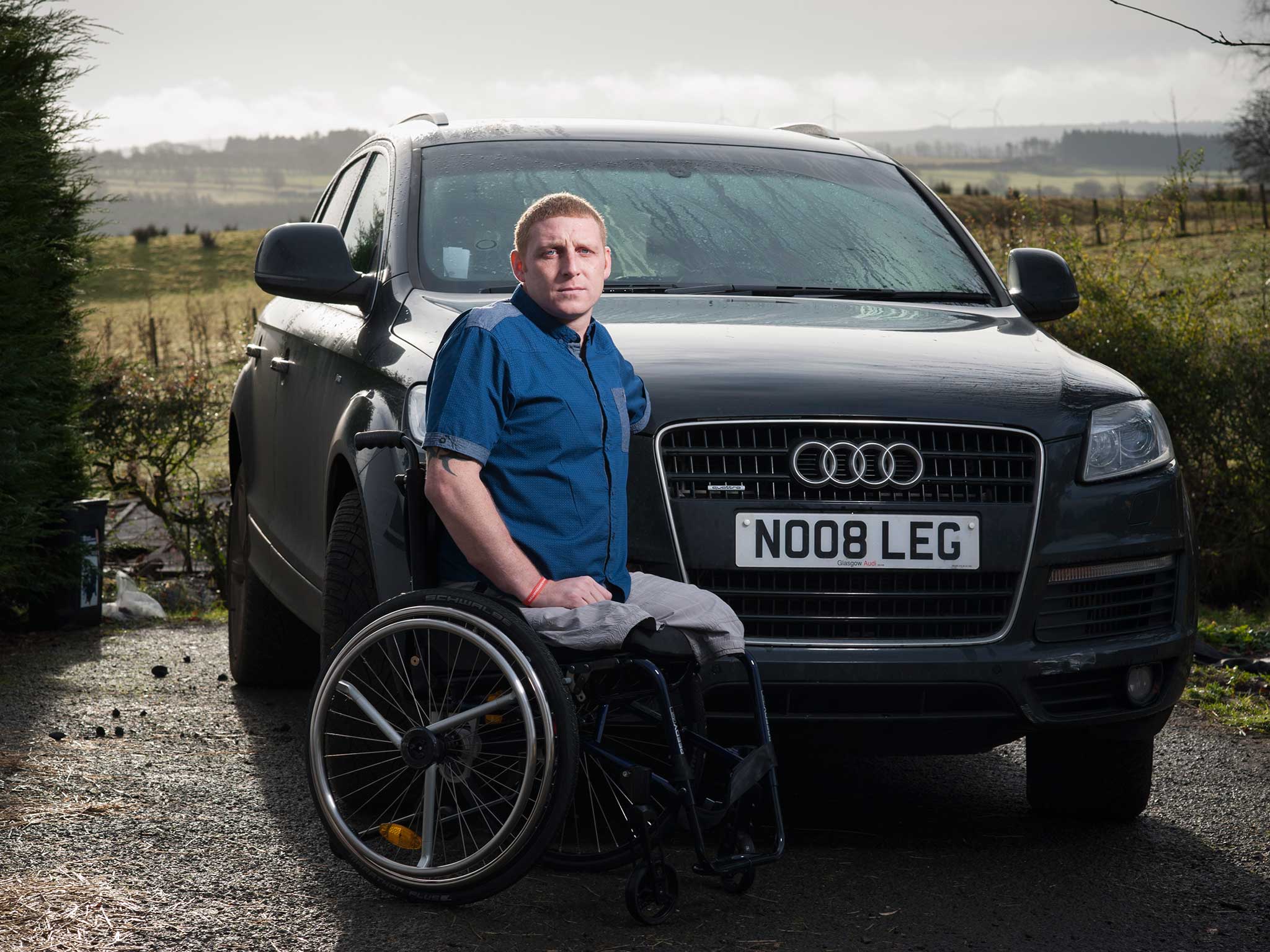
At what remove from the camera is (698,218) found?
5074mm

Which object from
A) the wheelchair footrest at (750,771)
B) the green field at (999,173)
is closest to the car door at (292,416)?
the wheelchair footrest at (750,771)

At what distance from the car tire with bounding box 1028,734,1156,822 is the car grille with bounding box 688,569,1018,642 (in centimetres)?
70

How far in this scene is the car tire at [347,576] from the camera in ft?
13.2

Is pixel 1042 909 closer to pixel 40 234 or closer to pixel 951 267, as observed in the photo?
pixel 951 267

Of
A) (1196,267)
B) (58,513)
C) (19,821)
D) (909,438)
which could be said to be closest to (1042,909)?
(909,438)

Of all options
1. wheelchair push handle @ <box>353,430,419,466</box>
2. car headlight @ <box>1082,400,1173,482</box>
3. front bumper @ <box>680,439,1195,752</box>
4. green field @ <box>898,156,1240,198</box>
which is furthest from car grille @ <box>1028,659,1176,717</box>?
green field @ <box>898,156,1240,198</box>

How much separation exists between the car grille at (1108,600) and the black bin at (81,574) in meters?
5.55

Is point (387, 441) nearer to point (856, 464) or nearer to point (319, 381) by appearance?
point (856, 464)

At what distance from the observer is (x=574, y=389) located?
3521 millimetres

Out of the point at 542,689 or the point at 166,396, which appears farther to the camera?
the point at 166,396

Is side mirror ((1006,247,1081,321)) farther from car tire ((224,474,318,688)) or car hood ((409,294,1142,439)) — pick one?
car tire ((224,474,318,688))

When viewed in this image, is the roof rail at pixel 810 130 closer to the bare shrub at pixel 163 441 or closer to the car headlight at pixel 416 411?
the car headlight at pixel 416 411

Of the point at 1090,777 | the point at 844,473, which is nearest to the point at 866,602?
the point at 844,473

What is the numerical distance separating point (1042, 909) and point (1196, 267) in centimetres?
843
